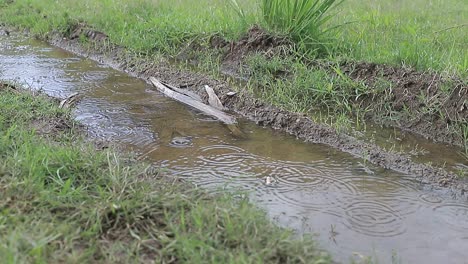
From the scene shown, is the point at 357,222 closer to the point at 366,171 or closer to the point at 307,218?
the point at 307,218

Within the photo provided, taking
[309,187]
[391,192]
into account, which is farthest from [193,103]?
[391,192]

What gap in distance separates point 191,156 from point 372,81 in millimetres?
2045

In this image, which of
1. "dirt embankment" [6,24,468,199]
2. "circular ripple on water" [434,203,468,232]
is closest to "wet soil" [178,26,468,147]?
"dirt embankment" [6,24,468,199]

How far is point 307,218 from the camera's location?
130 inches

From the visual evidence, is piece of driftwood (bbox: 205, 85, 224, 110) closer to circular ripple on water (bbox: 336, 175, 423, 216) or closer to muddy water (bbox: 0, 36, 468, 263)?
muddy water (bbox: 0, 36, 468, 263)

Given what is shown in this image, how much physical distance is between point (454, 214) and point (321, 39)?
10.4 feet

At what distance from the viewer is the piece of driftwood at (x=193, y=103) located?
488cm

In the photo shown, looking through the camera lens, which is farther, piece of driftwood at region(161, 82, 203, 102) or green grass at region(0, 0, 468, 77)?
green grass at region(0, 0, 468, 77)

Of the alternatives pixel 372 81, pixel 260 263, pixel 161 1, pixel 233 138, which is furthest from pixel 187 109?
pixel 161 1

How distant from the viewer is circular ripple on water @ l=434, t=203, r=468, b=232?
10.8 feet

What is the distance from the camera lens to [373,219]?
3.31 meters

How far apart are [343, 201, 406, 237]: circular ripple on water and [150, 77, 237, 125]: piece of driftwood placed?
5.57ft

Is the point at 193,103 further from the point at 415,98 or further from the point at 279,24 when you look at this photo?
the point at 415,98

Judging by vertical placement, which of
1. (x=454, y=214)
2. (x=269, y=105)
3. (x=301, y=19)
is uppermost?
(x=301, y=19)
